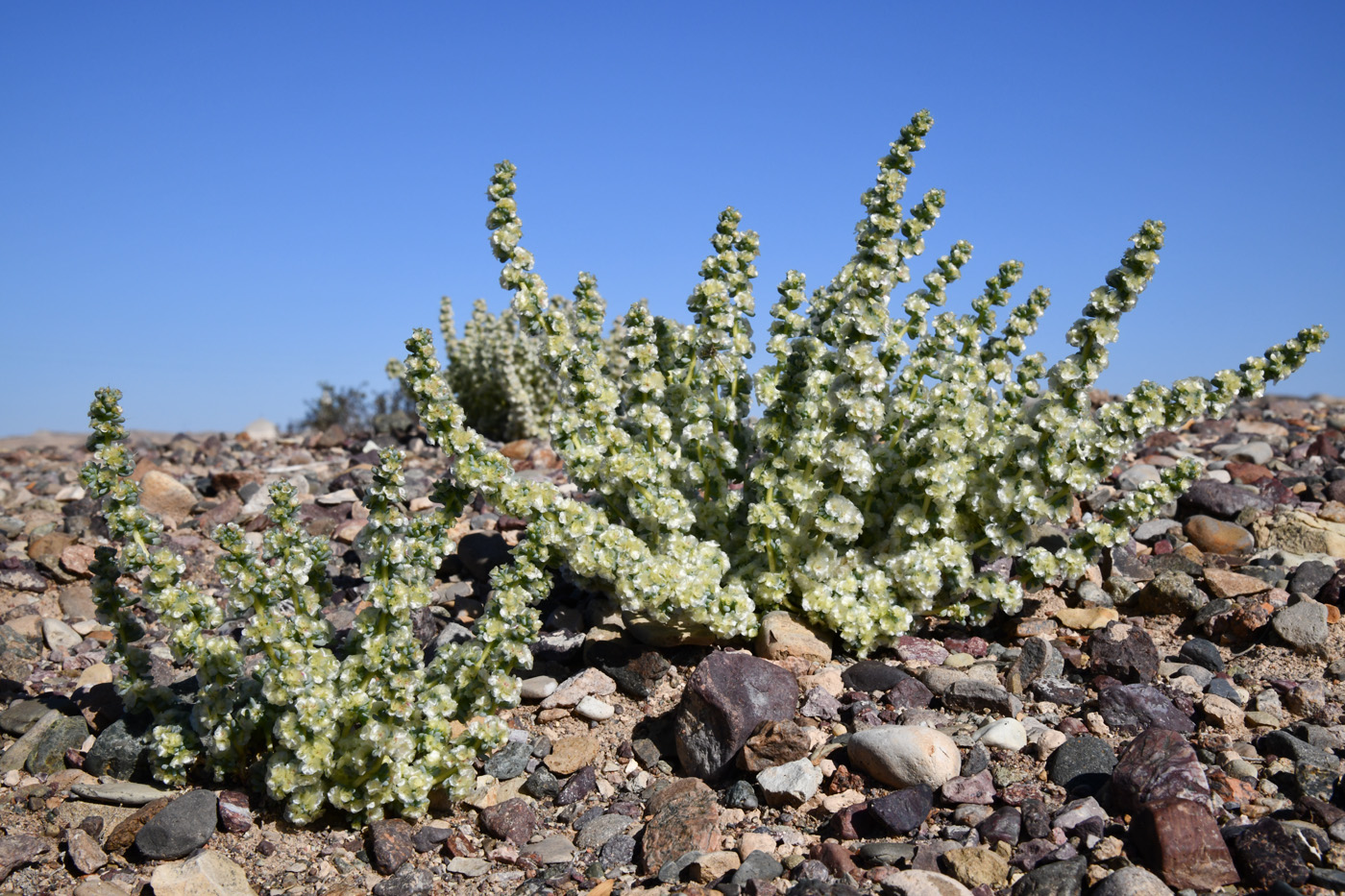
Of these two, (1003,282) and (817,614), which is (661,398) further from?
(1003,282)

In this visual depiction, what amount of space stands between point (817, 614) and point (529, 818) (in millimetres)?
1739

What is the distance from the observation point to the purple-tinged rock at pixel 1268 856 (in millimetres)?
3338

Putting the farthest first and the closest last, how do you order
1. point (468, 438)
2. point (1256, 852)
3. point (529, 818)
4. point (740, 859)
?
point (468, 438), point (529, 818), point (740, 859), point (1256, 852)

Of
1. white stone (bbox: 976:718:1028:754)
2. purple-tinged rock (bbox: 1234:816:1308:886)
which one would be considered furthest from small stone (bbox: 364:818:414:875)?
purple-tinged rock (bbox: 1234:816:1308:886)

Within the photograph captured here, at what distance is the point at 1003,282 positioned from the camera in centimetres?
521

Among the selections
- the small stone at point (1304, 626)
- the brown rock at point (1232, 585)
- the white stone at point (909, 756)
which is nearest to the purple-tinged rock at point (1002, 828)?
the white stone at point (909, 756)

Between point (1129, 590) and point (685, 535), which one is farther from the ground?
point (1129, 590)

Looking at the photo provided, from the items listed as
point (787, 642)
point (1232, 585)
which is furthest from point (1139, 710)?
point (787, 642)

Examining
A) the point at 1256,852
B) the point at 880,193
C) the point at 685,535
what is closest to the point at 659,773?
the point at 685,535

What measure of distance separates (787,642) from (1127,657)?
1.64 meters

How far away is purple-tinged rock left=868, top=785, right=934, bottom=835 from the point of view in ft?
12.6

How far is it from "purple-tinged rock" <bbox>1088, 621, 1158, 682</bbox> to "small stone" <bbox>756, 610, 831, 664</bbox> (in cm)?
131

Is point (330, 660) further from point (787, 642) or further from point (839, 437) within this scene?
point (839, 437)

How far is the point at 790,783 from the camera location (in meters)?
4.14
